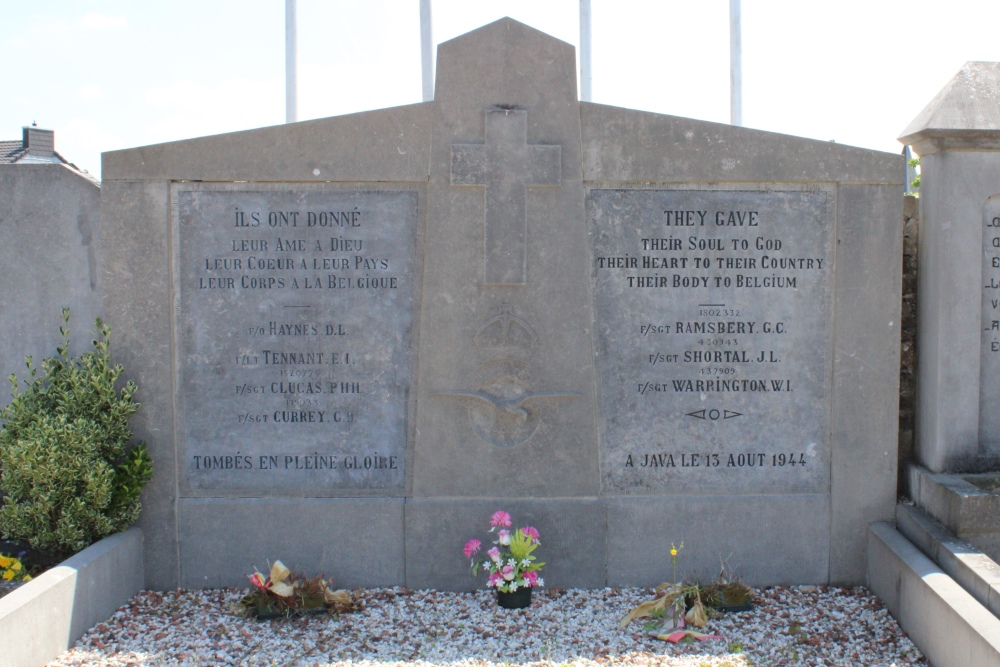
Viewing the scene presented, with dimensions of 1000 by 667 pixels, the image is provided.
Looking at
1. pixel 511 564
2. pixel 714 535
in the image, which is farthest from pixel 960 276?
pixel 511 564

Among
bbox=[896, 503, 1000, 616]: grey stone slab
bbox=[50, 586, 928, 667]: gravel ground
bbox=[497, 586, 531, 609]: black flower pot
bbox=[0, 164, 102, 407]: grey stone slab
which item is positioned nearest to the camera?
bbox=[896, 503, 1000, 616]: grey stone slab

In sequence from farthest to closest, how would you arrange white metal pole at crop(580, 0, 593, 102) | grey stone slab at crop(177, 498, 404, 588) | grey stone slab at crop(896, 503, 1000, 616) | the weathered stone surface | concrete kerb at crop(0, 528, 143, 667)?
white metal pole at crop(580, 0, 593, 102), grey stone slab at crop(177, 498, 404, 588), the weathered stone surface, grey stone slab at crop(896, 503, 1000, 616), concrete kerb at crop(0, 528, 143, 667)

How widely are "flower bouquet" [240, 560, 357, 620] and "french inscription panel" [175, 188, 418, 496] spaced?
1.97 feet

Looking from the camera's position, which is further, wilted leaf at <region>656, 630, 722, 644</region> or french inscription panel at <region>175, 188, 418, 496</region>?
french inscription panel at <region>175, 188, 418, 496</region>

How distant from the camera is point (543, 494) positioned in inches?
195

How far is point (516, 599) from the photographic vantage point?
15.3ft

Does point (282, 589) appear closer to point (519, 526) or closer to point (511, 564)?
point (511, 564)

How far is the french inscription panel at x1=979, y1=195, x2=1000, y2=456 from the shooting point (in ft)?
16.2

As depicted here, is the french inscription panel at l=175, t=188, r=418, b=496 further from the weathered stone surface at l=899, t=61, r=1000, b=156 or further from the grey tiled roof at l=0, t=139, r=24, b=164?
the grey tiled roof at l=0, t=139, r=24, b=164

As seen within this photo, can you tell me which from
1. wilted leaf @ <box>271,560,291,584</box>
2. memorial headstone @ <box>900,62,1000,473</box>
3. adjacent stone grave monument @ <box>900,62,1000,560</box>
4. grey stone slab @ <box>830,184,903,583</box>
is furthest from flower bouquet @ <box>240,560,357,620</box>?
memorial headstone @ <box>900,62,1000,473</box>

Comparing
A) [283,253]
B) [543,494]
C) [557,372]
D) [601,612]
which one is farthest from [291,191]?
[601,612]

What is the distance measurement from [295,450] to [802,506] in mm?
3145

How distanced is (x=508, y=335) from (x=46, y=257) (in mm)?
3004

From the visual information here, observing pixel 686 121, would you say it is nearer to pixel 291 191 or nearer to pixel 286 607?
pixel 291 191
